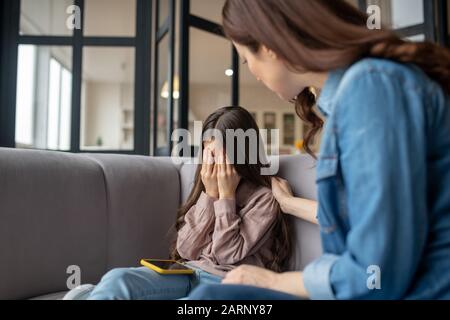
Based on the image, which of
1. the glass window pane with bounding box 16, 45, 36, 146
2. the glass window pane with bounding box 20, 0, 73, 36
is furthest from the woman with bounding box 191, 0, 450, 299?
the glass window pane with bounding box 16, 45, 36, 146

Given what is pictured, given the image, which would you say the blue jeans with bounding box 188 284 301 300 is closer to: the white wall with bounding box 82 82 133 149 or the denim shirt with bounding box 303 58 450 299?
the denim shirt with bounding box 303 58 450 299

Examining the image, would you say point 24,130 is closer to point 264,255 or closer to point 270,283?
point 264,255

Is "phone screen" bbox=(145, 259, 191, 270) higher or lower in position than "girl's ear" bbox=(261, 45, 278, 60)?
lower

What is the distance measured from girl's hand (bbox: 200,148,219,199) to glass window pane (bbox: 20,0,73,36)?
2.61 metres

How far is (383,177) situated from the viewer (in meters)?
0.56

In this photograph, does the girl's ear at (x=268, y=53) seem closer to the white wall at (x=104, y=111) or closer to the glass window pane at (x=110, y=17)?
the glass window pane at (x=110, y=17)

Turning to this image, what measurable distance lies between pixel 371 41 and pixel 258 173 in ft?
2.71

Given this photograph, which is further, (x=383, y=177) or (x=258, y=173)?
(x=258, y=173)

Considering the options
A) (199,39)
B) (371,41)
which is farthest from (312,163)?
(199,39)

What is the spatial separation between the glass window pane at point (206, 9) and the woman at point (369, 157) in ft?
8.90

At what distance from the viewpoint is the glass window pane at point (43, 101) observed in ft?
13.2

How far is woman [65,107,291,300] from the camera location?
1.32 m

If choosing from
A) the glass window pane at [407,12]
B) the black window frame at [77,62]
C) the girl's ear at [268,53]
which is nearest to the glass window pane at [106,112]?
the black window frame at [77,62]

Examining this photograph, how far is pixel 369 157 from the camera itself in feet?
1.88
